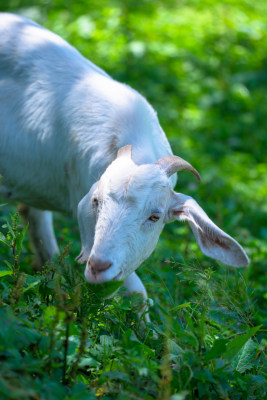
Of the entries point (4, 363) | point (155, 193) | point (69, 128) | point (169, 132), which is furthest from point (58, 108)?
point (169, 132)

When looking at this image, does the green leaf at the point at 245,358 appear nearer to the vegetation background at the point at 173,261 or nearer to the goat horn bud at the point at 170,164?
the vegetation background at the point at 173,261

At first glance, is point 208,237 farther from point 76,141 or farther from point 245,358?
point 76,141

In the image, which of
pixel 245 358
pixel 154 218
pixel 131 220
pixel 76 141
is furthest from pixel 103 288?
pixel 76 141

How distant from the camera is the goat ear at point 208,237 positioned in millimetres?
2818

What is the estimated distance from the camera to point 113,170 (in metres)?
2.85

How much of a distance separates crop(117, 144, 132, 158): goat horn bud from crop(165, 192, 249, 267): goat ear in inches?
15.0

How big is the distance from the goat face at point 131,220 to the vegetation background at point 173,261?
152 millimetres

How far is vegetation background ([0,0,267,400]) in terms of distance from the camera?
7.13 ft

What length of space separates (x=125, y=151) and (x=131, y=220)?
519mm

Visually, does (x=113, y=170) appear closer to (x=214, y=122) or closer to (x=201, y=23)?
(x=214, y=122)

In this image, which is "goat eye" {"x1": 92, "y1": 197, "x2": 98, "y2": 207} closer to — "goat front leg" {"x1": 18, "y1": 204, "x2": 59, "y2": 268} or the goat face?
the goat face

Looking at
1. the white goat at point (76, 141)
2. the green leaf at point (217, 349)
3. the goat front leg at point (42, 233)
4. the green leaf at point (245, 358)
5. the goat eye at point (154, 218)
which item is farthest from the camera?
the goat front leg at point (42, 233)

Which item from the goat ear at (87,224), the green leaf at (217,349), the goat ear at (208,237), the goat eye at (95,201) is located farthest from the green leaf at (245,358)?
the goat eye at (95,201)

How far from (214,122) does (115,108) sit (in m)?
4.25
